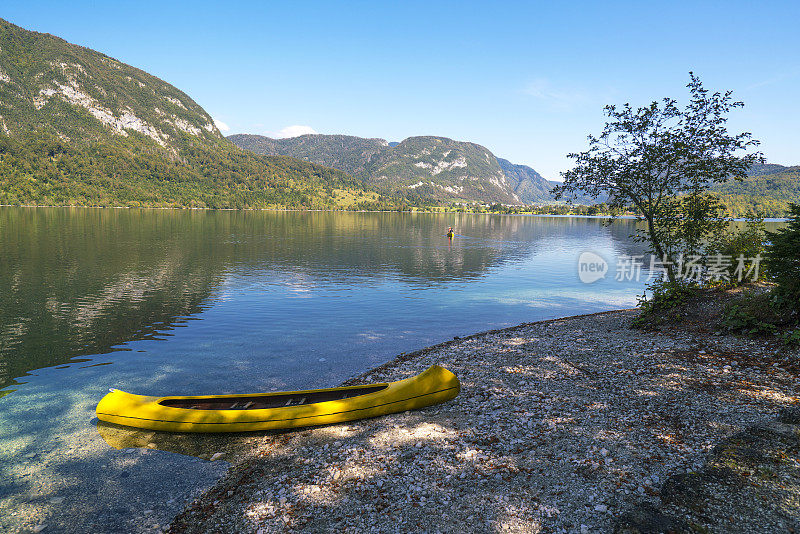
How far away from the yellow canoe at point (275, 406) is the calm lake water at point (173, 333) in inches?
26.1

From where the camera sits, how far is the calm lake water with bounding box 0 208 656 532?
1127cm

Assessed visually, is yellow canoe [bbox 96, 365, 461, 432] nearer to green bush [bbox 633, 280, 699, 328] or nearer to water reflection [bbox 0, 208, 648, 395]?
water reflection [bbox 0, 208, 648, 395]

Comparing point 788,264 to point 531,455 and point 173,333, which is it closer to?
point 531,455

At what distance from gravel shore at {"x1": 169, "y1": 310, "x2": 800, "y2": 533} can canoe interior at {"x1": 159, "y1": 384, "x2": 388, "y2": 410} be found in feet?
4.41

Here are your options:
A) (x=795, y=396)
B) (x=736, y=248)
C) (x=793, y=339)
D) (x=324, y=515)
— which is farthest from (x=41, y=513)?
(x=736, y=248)

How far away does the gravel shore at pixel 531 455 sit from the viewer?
820 centimetres

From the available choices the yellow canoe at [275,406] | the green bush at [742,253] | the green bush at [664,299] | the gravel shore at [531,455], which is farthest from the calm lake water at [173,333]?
the green bush at [742,253]

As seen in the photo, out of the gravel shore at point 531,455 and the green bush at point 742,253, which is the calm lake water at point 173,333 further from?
the green bush at point 742,253

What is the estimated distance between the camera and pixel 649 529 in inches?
285

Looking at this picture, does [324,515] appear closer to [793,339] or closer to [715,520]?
[715,520]

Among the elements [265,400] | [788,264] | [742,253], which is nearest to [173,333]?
[265,400]

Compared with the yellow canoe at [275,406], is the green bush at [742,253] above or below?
above

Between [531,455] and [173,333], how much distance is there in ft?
77.5

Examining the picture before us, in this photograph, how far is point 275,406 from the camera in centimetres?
1365
